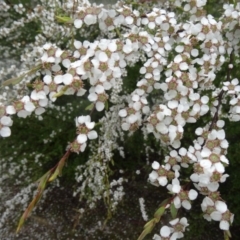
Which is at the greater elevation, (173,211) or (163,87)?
(163,87)

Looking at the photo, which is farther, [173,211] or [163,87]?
[163,87]

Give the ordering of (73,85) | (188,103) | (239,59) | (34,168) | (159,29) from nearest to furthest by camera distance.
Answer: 1. (73,85)
2. (188,103)
3. (159,29)
4. (239,59)
5. (34,168)

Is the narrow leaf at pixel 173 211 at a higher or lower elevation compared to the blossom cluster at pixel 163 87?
lower

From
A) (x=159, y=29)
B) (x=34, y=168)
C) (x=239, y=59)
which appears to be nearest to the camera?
(x=159, y=29)

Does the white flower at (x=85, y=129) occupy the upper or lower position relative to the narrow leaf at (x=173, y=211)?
upper

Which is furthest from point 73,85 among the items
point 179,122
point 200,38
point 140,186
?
point 140,186

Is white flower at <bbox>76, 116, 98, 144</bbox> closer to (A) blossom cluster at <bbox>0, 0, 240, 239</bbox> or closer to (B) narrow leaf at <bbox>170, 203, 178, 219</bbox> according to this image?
(A) blossom cluster at <bbox>0, 0, 240, 239</bbox>

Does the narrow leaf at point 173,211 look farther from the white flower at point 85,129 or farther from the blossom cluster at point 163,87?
the white flower at point 85,129

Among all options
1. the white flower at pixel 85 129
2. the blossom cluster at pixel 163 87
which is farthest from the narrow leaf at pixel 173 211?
the white flower at pixel 85 129

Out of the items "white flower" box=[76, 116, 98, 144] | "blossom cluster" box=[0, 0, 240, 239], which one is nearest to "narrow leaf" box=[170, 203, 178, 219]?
"blossom cluster" box=[0, 0, 240, 239]

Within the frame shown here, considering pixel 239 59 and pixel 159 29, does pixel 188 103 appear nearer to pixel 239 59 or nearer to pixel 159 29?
pixel 159 29

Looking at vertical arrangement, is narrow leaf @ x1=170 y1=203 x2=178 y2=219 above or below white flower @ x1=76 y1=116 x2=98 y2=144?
below
